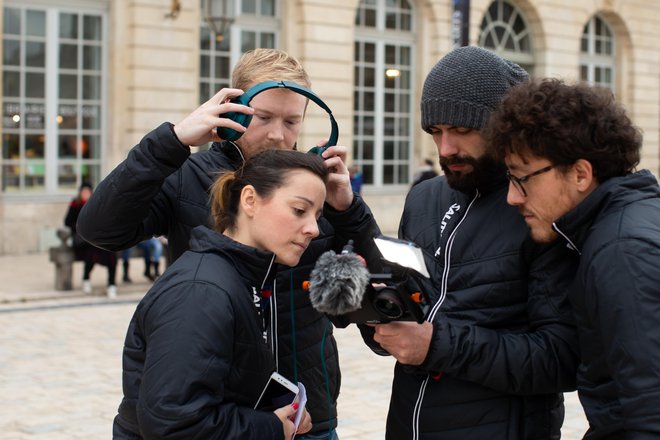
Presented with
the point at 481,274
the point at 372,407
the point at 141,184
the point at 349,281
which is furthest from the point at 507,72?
the point at 372,407

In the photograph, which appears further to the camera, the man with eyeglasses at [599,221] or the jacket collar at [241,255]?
the jacket collar at [241,255]

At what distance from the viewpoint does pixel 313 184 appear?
2609 mm

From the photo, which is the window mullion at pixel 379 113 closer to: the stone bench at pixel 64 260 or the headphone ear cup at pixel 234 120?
the stone bench at pixel 64 260

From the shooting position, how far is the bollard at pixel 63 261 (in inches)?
480

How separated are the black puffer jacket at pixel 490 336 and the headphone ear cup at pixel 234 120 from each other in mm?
617

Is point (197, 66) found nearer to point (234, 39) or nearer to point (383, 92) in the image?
point (234, 39)

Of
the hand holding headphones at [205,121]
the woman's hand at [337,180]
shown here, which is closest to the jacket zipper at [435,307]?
the woman's hand at [337,180]

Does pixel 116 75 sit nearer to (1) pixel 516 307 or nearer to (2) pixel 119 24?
(2) pixel 119 24

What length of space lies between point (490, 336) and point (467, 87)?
0.70 m

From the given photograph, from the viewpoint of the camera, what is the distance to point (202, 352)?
7.47ft

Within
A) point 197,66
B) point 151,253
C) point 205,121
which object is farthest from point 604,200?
point 197,66

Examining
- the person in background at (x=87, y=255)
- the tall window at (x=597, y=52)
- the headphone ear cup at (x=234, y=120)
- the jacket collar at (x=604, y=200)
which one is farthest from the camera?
the tall window at (x=597, y=52)

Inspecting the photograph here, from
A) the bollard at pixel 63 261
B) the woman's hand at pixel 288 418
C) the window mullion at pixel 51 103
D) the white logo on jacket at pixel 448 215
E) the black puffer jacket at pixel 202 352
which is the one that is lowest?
the bollard at pixel 63 261

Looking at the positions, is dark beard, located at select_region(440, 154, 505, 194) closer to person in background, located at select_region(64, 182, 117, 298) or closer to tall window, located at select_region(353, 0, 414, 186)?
person in background, located at select_region(64, 182, 117, 298)
